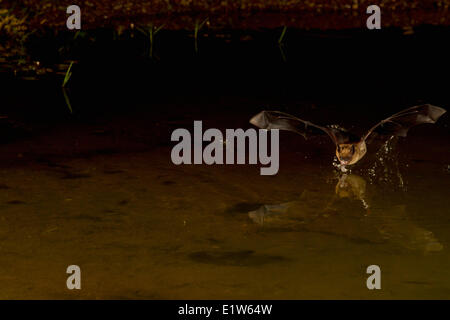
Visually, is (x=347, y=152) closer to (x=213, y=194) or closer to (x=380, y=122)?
(x=380, y=122)

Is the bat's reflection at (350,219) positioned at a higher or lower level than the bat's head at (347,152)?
lower

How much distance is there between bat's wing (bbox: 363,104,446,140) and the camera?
6.86 m

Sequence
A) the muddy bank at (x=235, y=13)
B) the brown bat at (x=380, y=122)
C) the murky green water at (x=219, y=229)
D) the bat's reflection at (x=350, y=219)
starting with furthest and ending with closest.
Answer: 1. the muddy bank at (x=235, y=13)
2. the brown bat at (x=380, y=122)
3. the bat's reflection at (x=350, y=219)
4. the murky green water at (x=219, y=229)

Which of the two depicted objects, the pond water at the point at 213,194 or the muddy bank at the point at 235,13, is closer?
the pond water at the point at 213,194

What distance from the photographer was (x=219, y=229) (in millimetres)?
5340

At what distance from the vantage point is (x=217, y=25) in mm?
13492

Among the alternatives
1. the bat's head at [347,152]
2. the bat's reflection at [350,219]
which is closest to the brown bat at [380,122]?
the bat's head at [347,152]

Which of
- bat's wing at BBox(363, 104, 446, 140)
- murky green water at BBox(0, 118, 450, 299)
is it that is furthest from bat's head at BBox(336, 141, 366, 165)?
bat's wing at BBox(363, 104, 446, 140)

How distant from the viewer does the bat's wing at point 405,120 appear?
686 centimetres

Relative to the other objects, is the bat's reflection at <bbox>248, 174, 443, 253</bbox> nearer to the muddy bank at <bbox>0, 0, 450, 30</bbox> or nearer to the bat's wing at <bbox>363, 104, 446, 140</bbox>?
the bat's wing at <bbox>363, 104, 446, 140</bbox>

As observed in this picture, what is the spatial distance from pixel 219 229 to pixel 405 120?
6.93ft

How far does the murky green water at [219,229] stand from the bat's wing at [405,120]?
0.69 ft

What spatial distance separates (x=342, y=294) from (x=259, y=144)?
2909 millimetres

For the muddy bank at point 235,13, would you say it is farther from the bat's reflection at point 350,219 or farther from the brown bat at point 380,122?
the bat's reflection at point 350,219
